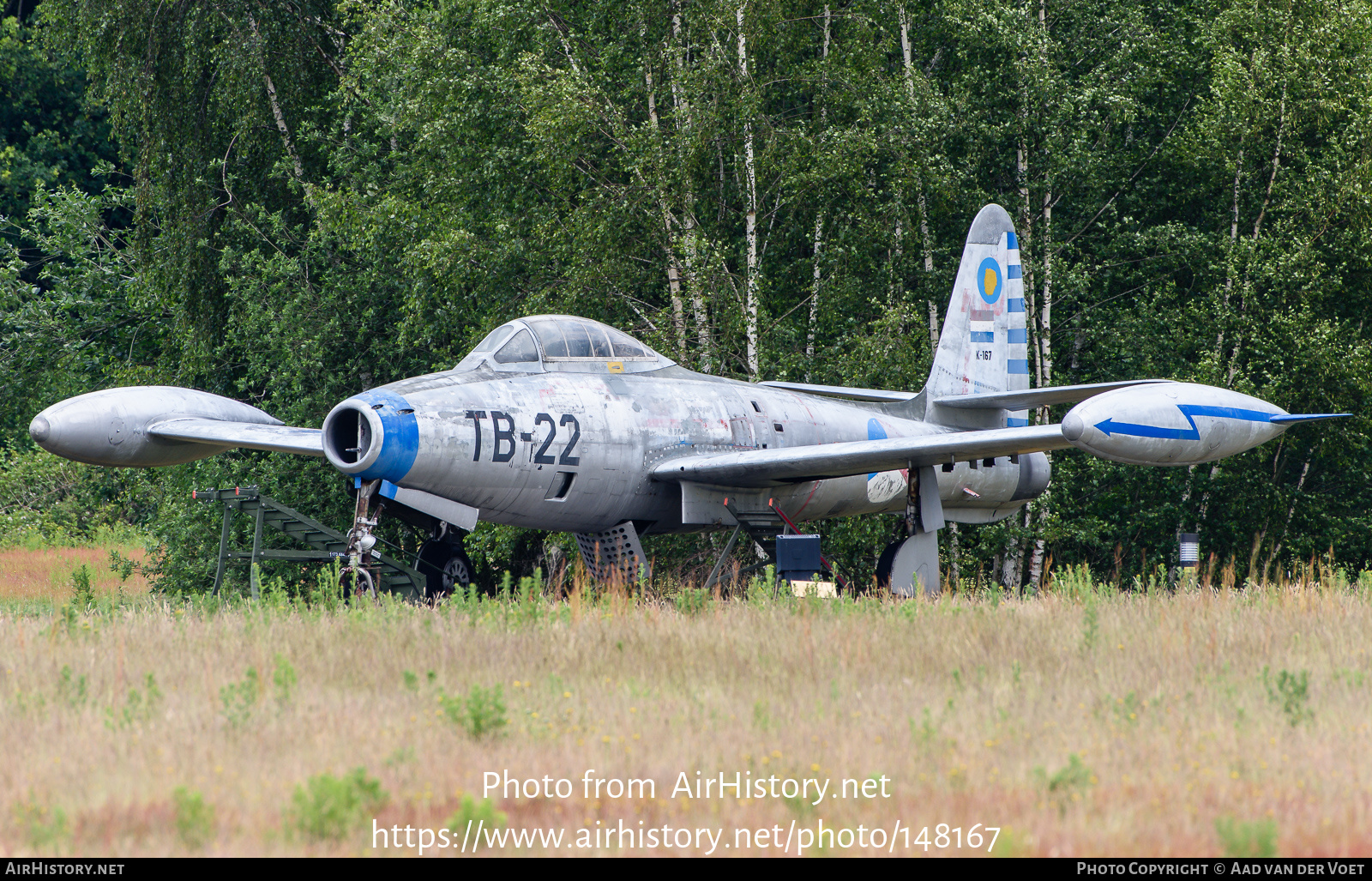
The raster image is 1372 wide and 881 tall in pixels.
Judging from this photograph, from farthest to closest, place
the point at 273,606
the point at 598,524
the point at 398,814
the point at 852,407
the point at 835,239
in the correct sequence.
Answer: the point at 835,239, the point at 852,407, the point at 598,524, the point at 273,606, the point at 398,814

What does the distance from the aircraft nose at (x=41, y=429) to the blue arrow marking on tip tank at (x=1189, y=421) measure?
33.4 ft

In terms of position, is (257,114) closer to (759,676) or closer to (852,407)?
(852,407)

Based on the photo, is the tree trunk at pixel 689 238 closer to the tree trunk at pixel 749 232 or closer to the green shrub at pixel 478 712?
the tree trunk at pixel 749 232

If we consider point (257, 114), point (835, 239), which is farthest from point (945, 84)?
point (257, 114)

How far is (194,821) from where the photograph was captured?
4.91m

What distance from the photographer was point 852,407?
1611 centimetres

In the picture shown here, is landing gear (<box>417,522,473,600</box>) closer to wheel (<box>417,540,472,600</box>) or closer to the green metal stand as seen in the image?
wheel (<box>417,540,472,600</box>)

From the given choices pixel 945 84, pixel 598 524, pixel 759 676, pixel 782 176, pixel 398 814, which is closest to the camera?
pixel 398 814

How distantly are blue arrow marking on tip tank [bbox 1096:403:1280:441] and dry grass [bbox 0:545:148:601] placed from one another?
1869 cm

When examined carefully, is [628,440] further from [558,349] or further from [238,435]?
[238,435]

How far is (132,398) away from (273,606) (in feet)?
15.4

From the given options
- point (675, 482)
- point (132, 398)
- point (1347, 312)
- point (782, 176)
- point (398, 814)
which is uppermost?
point (782, 176)

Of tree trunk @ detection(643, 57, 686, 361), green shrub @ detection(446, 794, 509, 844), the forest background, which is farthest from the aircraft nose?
green shrub @ detection(446, 794, 509, 844)

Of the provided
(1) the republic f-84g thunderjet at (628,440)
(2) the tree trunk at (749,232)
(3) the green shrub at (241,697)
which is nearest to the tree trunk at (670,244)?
(2) the tree trunk at (749,232)
